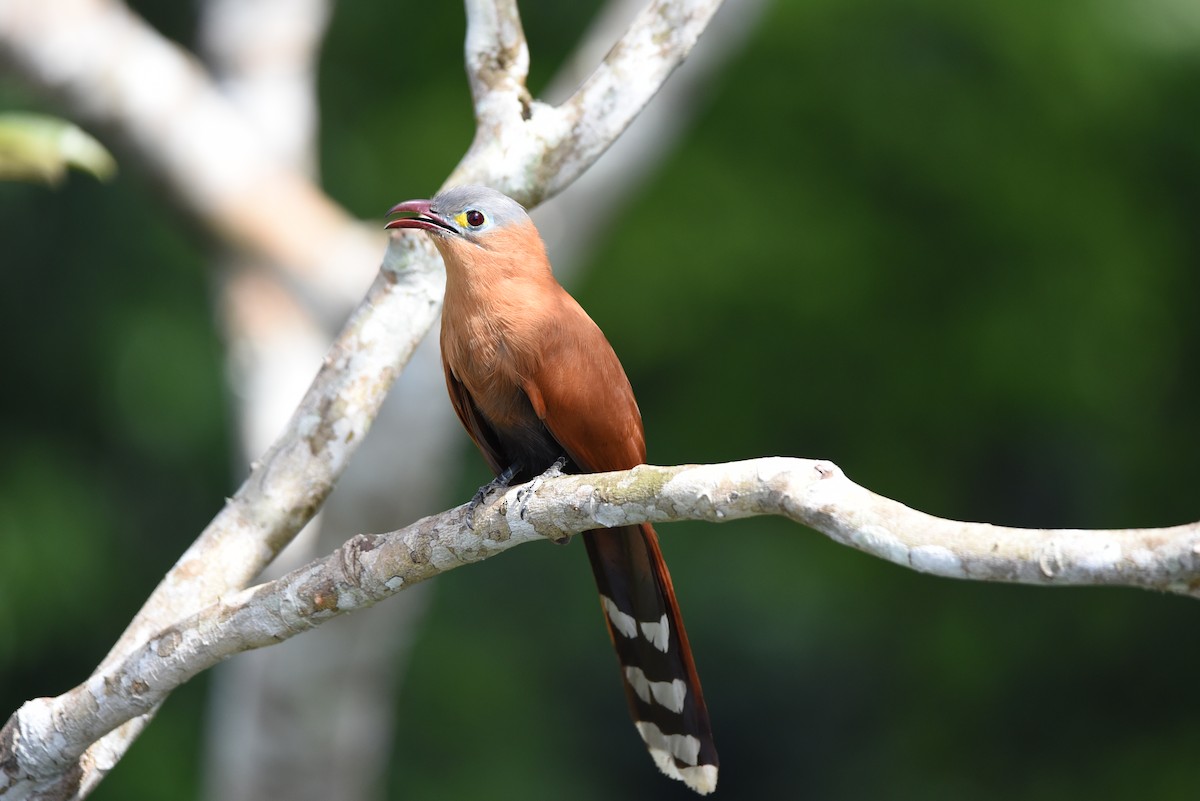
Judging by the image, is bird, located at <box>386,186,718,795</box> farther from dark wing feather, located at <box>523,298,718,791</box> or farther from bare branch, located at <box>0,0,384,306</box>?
bare branch, located at <box>0,0,384,306</box>

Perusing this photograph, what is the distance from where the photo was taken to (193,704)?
7.15m

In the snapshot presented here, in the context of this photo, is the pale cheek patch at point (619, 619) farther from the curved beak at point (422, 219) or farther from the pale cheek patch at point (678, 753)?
the curved beak at point (422, 219)

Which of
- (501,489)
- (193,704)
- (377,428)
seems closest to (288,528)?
(501,489)

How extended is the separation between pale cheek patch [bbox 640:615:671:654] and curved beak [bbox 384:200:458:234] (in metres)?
0.94

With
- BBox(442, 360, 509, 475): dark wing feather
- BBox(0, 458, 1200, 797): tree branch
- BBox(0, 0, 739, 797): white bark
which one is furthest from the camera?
BBox(442, 360, 509, 475): dark wing feather

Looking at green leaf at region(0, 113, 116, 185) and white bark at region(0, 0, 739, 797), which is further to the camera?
green leaf at region(0, 113, 116, 185)

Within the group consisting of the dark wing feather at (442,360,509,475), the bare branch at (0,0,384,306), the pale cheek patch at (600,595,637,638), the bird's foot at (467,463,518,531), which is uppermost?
the bare branch at (0,0,384,306)

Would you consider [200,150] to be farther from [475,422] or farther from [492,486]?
[492,486]

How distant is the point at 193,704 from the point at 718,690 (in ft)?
9.27

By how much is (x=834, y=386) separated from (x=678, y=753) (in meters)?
4.38

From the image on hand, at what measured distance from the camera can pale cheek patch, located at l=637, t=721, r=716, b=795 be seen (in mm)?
2801

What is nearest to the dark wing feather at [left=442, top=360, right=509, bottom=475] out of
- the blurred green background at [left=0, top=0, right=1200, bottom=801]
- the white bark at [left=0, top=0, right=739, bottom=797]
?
the white bark at [left=0, top=0, right=739, bottom=797]

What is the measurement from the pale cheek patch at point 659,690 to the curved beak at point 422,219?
102 centimetres

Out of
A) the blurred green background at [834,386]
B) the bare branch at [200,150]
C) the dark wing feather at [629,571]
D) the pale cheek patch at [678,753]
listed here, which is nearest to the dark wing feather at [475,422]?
the dark wing feather at [629,571]
